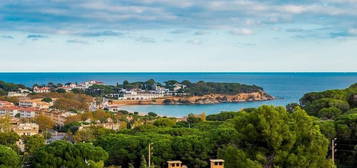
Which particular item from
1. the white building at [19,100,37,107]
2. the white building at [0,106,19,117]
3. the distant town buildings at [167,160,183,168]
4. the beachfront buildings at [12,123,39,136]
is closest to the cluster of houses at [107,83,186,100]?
the white building at [19,100,37,107]

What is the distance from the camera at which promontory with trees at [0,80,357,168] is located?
11.2 m

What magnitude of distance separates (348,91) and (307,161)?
23194 millimetres

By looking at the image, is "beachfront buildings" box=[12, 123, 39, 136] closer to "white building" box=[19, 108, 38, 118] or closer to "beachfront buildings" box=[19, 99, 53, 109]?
"white building" box=[19, 108, 38, 118]

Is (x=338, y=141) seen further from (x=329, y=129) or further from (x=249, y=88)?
(x=249, y=88)

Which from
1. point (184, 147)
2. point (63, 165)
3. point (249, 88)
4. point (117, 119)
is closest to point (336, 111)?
point (184, 147)

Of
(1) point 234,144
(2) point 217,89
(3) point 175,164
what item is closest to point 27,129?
(3) point 175,164

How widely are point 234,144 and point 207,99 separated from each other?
243 feet

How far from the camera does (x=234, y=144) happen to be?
12094 millimetres

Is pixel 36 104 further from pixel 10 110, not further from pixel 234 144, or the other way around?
pixel 234 144

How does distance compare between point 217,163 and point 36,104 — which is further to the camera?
point 36,104

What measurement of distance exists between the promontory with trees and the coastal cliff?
47820mm

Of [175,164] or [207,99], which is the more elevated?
[175,164]

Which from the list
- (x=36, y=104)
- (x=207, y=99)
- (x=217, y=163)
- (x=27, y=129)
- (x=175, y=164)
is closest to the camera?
(x=217, y=163)

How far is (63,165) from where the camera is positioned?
52.8 feet
